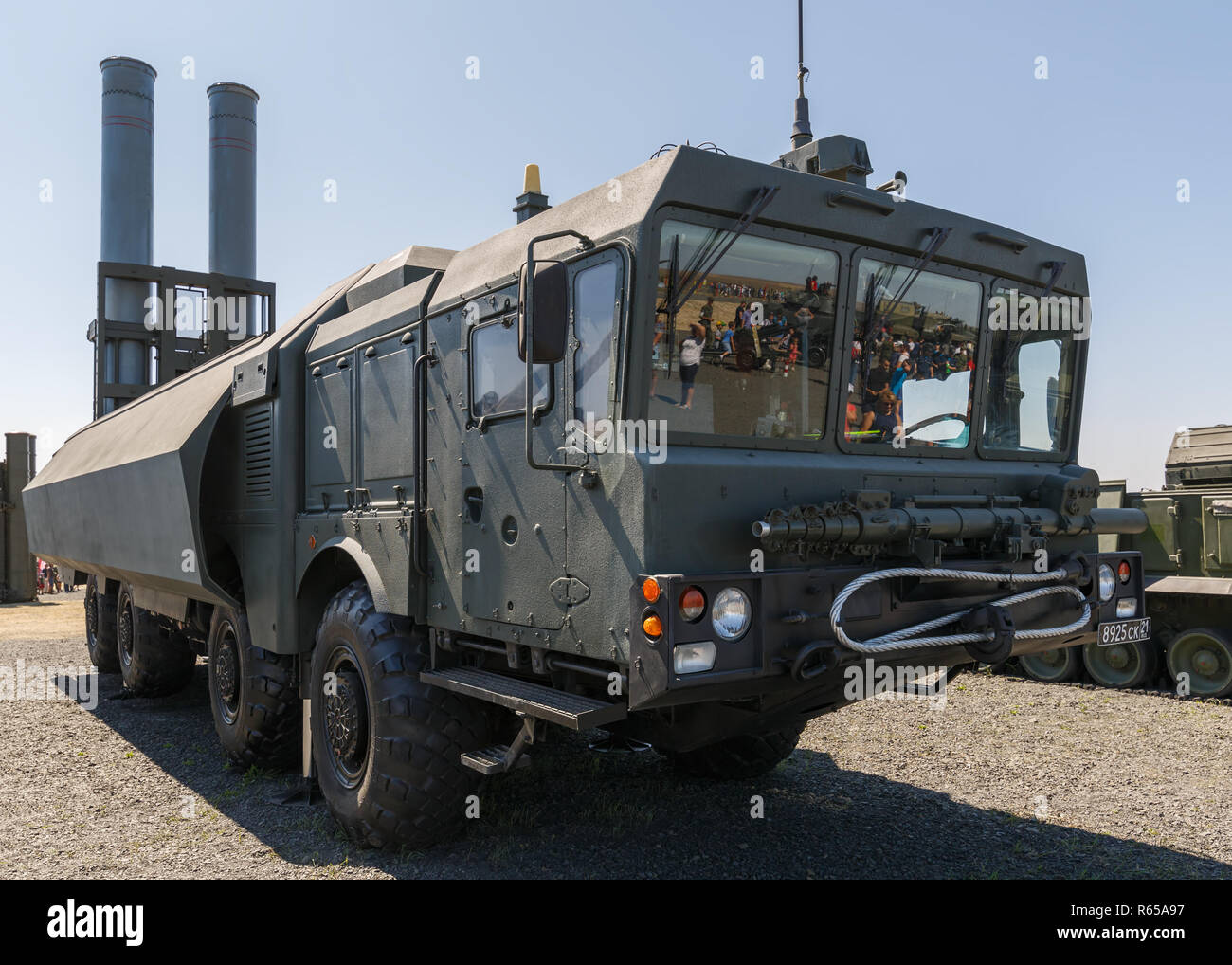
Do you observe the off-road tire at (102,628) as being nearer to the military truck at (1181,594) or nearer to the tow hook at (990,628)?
the tow hook at (990,628)

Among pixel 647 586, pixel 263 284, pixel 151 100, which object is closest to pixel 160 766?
pixel 647 586

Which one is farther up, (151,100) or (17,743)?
(151,100)

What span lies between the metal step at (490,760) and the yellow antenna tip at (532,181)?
109 inches

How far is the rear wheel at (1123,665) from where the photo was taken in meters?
10.2

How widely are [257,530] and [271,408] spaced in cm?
77

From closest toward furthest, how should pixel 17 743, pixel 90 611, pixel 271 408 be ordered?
pixel 271 408 < pixel 17 743 < pixel 90 611

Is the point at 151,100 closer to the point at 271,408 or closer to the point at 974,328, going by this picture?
the point at 271,408

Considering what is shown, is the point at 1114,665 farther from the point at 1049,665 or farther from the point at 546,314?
the point at 546,314

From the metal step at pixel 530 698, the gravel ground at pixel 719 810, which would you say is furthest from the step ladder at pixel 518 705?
the gravel ground at pixel 719 810

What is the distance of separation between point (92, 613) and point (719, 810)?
8699 millimetres

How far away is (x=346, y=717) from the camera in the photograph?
4984mm

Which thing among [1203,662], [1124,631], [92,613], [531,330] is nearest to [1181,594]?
[1203,662]

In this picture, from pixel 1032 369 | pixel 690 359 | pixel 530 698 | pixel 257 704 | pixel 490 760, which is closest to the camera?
pixel 690 359

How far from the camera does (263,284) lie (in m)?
13.0
